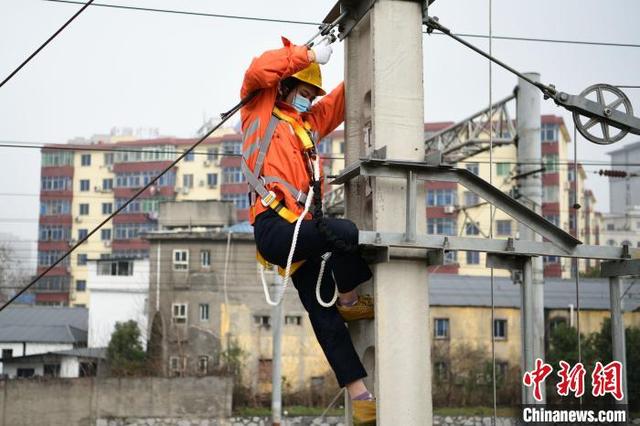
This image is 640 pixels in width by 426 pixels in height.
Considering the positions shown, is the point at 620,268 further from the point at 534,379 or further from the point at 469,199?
the point at 469,199

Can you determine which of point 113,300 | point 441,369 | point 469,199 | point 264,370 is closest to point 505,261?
point 441,369

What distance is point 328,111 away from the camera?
6.00 metres

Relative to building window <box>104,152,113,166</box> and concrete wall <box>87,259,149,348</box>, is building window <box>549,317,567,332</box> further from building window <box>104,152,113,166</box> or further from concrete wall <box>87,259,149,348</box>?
building window <box>104,152,113,166</box>

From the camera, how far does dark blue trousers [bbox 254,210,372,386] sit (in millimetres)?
5156

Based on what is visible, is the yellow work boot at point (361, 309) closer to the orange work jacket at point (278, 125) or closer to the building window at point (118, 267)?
the orange work jacket at point (278, 125)

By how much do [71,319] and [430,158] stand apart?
4688 cm

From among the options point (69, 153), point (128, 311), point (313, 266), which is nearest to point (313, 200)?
point (313, 266)

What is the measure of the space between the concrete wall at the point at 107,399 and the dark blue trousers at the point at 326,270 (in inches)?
1247

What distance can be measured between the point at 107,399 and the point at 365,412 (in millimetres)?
32334

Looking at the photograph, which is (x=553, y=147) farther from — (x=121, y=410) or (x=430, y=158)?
(x=430, y=158)

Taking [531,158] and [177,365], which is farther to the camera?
[177,365]

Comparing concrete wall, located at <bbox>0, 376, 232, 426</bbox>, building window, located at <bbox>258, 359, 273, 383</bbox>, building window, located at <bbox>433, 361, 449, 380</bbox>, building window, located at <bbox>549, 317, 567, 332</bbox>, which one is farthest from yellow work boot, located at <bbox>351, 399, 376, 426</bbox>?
building window, located at <bbox>549, 317, 567, 332</bbox>

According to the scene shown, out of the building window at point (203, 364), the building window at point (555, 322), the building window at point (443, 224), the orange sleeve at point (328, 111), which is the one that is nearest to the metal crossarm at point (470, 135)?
the orange sleeve at point (328, 111)

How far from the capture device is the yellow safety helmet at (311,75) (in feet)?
18.7
